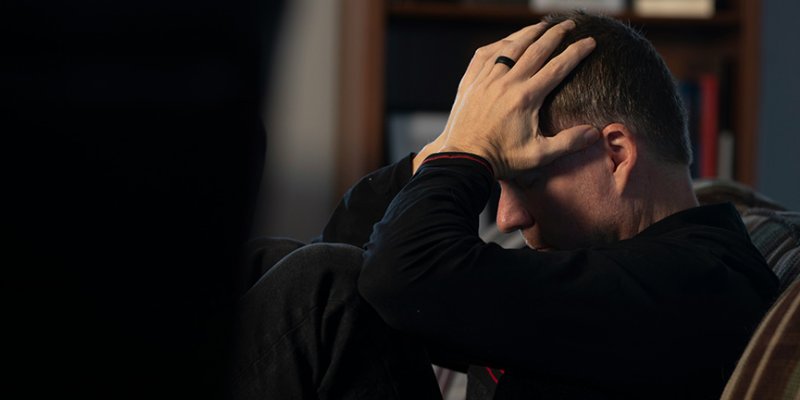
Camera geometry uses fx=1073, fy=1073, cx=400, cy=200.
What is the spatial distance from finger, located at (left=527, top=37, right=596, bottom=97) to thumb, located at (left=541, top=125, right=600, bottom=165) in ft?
0.13

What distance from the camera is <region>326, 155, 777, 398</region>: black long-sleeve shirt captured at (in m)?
0.89

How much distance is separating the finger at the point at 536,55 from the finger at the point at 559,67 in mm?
12

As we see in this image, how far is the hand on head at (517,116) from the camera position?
1009 millimetres

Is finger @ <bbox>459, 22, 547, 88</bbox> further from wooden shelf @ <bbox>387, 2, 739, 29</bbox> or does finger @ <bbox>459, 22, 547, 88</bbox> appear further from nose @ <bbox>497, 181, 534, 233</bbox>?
wooden shelf @ <bbox>387, 2, 739, 29</bbox>

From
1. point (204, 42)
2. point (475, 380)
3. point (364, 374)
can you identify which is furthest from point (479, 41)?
point (204, 42)

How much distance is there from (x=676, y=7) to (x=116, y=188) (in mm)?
2280

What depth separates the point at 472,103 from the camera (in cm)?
104

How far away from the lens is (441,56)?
2.75 m

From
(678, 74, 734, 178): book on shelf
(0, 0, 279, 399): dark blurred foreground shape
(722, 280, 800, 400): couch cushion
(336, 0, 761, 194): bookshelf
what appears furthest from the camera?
(678, 74, 734, 178): book on shelf

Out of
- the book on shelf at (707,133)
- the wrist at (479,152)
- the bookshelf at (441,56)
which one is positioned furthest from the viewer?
the book on shelf at (707,133)

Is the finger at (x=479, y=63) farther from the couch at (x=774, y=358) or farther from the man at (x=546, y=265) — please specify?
the couch at (x=774, y=358)

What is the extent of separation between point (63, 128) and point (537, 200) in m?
0.58

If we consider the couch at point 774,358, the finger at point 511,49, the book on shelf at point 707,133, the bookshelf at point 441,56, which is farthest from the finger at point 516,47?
the book on shelf at point 707,133

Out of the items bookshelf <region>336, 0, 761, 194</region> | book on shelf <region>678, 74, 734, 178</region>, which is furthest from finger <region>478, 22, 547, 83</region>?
book on shelf <region>678, 74, 734, 178</region>
